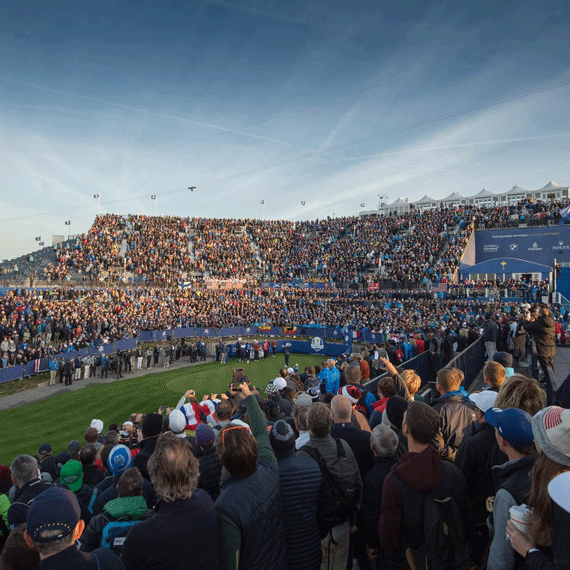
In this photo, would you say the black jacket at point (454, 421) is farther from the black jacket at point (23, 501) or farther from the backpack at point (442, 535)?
the black jacket at point (23, 501)

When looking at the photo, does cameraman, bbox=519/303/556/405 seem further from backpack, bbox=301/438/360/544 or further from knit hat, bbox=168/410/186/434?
knit hat, bbox=168/410/186/434

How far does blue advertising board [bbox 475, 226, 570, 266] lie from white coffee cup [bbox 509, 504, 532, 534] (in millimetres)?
47548

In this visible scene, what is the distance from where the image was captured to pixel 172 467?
2.81m

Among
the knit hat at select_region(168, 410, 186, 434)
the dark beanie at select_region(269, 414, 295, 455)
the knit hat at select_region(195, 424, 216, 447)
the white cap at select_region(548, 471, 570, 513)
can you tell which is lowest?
the knit hat at select_region(168, 410, 186, 434)

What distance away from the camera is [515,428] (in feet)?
9.46

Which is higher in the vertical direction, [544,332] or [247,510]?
[247,510]

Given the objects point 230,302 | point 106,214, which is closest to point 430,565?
point 230,302

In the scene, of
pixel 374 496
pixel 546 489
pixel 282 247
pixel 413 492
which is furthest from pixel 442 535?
pixel 282 247

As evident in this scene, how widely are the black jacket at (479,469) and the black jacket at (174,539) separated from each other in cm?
219

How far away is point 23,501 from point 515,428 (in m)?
4.51

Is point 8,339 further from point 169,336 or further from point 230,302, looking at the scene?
point 230,302

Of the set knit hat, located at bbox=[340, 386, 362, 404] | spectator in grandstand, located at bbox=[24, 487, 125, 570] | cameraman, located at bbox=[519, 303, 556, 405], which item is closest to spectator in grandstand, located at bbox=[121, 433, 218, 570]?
spectator in grandstand, located at bbox=[24, 487, 125, 570]

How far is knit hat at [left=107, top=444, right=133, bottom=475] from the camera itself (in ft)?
15.1

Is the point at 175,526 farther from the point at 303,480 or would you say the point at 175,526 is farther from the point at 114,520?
the point at 303,480
